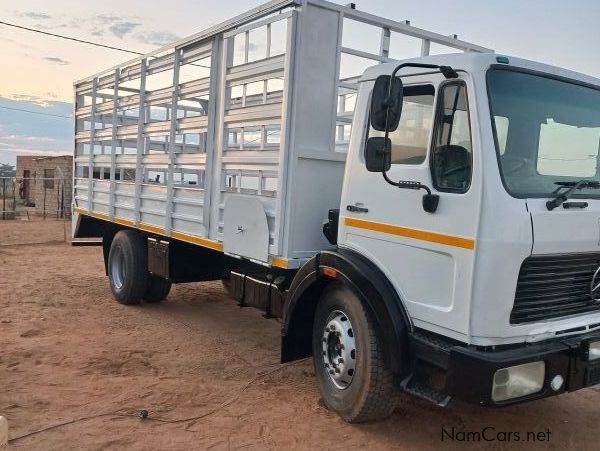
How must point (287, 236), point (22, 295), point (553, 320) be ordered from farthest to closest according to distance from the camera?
point (22, 295), point (287, 236), point (553, 320)

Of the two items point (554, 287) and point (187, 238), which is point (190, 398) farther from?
point (554, 287)

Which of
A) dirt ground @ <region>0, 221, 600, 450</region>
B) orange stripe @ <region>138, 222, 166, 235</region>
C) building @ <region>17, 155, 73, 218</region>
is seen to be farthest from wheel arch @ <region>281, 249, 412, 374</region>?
building @ <region>17, 155, 73, 218</region>

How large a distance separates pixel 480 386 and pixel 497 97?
1615 millimetres

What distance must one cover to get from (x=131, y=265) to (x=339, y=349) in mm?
4042

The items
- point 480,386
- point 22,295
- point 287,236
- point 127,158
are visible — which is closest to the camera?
point 480,386

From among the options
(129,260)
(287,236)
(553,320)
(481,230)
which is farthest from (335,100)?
(129,260)

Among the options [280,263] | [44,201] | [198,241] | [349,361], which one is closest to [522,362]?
[349,361]

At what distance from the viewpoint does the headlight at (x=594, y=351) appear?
3365 millimetres

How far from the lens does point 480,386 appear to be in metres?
3.07

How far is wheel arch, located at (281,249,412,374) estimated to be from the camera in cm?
350

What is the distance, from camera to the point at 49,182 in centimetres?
2470

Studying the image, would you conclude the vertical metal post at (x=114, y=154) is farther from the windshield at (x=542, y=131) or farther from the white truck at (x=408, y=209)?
the windshield at (x=542, y=131)

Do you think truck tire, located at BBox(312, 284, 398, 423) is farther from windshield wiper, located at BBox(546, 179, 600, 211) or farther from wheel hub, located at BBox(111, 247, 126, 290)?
wheel hub, located at BBox(111, 247, 126, 290)

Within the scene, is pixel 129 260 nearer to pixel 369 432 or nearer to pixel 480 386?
pixel 369 432
